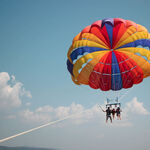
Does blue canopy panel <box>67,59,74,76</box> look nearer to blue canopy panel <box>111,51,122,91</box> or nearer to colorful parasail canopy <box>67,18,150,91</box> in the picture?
colorful parasail canopy <box>67,18,150,91</box>

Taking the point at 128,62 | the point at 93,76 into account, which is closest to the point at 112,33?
the point at 128,62

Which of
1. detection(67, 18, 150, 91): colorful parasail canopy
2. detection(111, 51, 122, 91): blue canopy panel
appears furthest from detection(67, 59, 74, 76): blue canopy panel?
detection(111, 51, 122, 91): blue canopy panel

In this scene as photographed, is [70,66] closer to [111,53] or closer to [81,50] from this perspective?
[81,50]

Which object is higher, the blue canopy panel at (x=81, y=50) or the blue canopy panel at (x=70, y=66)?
the blue canopy panel at (x=81, y=50)

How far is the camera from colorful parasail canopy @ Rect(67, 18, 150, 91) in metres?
16.7

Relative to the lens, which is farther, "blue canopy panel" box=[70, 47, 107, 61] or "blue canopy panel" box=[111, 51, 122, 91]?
"blue canopy panel" box=[111, 51, 122, 91]

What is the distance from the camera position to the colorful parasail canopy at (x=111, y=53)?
16734 millimetres

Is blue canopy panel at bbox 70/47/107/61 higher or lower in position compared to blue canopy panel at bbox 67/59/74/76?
higher

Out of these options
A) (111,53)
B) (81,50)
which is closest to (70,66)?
(81,50)

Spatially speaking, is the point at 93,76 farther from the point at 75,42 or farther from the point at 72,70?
the point at 75,42

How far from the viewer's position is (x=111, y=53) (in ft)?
58.0

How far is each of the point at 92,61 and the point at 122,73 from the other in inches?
118

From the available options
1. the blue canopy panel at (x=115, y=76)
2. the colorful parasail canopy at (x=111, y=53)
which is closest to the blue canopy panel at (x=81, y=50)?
the colorful parasail canopy at (x=111, y=53)

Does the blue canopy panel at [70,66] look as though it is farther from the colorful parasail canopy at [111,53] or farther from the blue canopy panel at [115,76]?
the blue canopy panel at [115,76]
